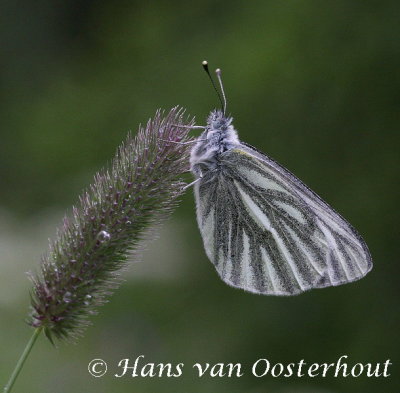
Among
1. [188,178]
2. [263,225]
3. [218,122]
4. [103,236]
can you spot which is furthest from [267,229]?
[103,236]

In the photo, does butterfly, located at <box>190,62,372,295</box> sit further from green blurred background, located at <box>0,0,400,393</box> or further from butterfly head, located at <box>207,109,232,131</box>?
green blurred background, located at <box>0,0,400,393</box>

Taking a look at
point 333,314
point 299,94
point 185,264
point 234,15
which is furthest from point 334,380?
point 234,15

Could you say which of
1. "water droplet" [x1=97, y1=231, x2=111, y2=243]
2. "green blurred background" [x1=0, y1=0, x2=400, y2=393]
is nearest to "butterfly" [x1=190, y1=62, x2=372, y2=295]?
"water droplet" [x1=97, y1=231, x2=111, y2=243]

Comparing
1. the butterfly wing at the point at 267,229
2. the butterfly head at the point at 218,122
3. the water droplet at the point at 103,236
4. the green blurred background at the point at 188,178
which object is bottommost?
the water droplet at the point at 103,236

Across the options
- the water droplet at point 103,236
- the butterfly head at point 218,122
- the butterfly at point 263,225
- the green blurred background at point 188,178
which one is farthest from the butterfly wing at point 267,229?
the green blurred background at point 188,178

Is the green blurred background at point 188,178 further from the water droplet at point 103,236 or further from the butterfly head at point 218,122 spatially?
the water droplet at point 103,236

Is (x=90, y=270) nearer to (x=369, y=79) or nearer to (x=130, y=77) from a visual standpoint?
(x=369, y=79)

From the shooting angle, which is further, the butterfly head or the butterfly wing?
the butterfly wing
